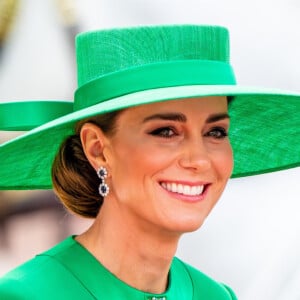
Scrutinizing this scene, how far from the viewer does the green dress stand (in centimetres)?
193

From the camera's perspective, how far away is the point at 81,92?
199cm

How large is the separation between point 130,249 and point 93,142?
0.71ft

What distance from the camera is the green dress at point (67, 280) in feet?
6.34

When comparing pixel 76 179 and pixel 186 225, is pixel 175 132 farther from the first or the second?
pixel 76 179

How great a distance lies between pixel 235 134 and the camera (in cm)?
226

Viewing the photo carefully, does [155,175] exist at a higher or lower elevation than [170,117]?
lower

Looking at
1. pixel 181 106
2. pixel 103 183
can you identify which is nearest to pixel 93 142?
pixel 103 183

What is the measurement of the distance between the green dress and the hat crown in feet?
1.14

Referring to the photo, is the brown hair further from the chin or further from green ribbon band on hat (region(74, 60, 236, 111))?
the chin

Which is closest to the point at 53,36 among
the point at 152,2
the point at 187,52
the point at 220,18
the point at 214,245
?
the point at 152,2

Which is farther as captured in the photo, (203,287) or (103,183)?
(203,287)

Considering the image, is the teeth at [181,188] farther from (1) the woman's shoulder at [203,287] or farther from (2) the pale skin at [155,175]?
(1) the woman's shoulder at [203,287]

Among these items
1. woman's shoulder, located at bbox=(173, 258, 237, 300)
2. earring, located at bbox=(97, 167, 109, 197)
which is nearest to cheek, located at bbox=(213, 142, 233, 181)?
earring, located at bbox=(97, 167, 109, 197)

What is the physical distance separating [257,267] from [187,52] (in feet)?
4.36
